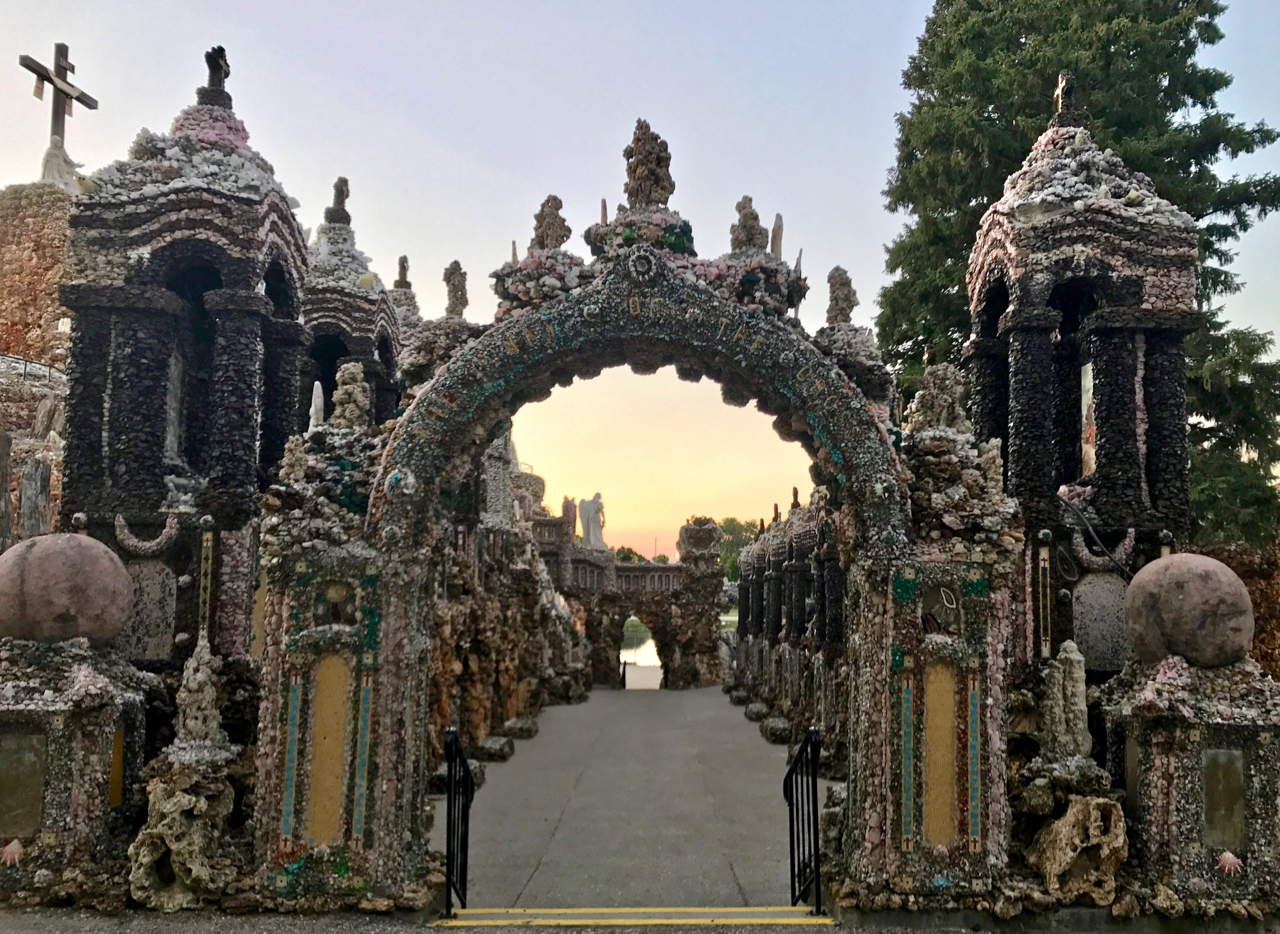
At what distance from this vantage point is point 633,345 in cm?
690

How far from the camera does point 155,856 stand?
20.8 feet

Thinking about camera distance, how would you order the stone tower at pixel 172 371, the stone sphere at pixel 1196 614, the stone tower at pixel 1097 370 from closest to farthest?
1. the stone sphere at pixel 1196 614
2. the stone tower at pixel 172 371
3. the stone tower at pixel 1097 370

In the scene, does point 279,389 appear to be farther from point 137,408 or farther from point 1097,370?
point 1097,370

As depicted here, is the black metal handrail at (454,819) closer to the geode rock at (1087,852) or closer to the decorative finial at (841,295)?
the geode rock at (1087,852)

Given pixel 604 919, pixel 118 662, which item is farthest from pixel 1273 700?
pixel 118 662

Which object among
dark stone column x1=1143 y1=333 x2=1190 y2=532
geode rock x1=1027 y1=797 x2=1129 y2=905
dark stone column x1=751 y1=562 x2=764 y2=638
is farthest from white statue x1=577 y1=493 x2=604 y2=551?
geode rock x1=1027 y1=797 x2=1129 y2=905

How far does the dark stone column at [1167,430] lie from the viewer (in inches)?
384

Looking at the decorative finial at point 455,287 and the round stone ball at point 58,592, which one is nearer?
the round stone ball at point 58,592

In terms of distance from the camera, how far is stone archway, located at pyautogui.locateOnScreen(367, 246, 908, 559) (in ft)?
22.1

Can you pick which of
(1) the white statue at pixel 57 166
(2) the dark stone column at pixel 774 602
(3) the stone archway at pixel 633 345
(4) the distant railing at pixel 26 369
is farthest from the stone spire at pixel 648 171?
(1) the white statue at pixel 57 166

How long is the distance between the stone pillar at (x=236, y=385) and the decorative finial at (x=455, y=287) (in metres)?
8.05

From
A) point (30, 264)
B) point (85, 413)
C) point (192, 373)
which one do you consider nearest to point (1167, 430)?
point (192, 373)

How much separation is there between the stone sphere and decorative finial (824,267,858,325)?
642 centimetres

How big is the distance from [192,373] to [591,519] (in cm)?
2730
